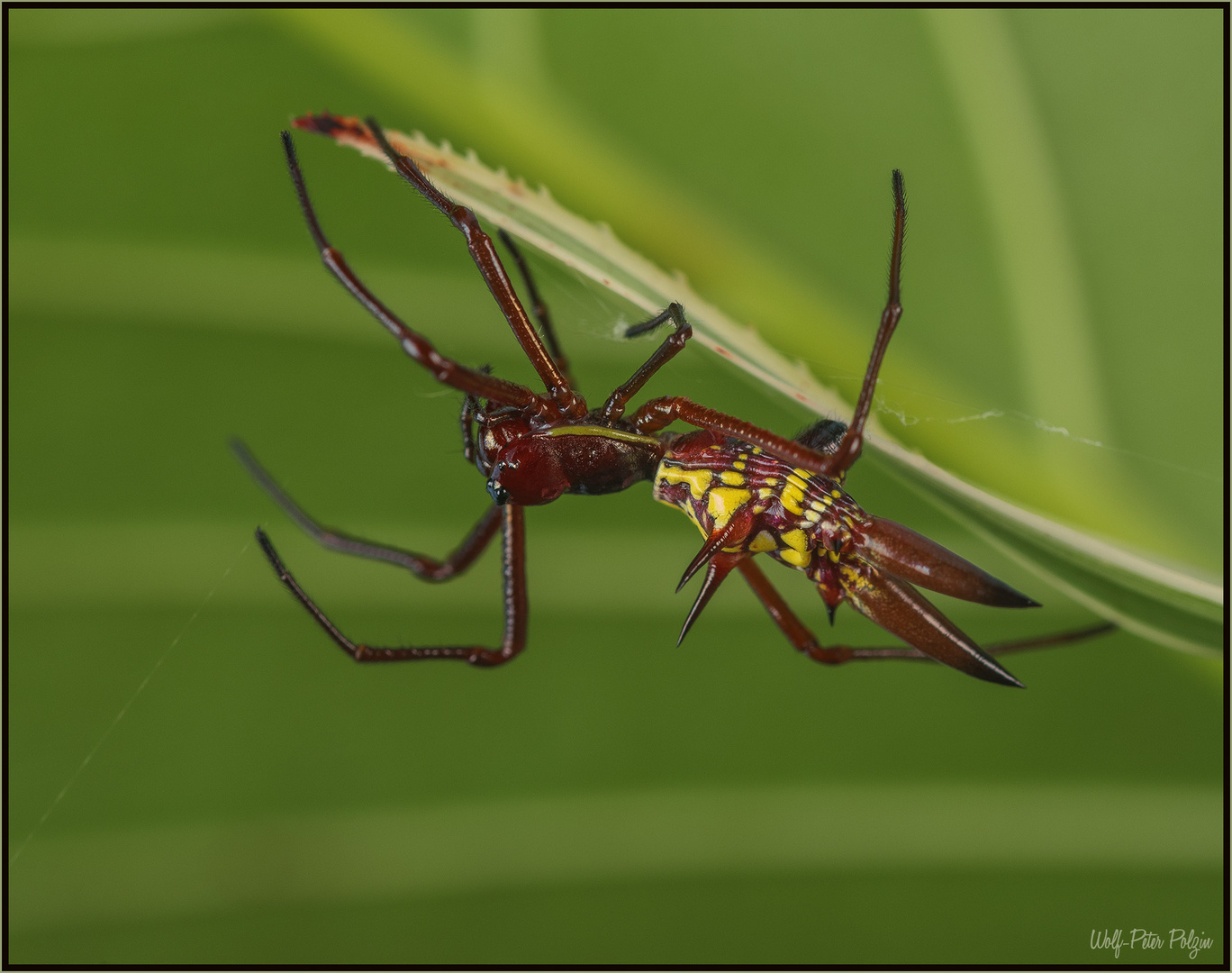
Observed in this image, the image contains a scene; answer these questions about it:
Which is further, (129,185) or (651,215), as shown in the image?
(129,185)

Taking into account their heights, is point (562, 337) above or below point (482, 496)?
above

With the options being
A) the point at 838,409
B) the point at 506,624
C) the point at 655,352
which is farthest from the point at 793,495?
the point at 506,624

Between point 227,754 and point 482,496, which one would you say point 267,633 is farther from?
point 482,496

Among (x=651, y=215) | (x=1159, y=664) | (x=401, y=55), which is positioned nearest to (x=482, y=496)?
(x=651, y=215)

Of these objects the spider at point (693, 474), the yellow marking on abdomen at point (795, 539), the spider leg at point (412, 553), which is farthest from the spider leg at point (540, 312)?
the yellow marking on abdomen at point (795, 539)
